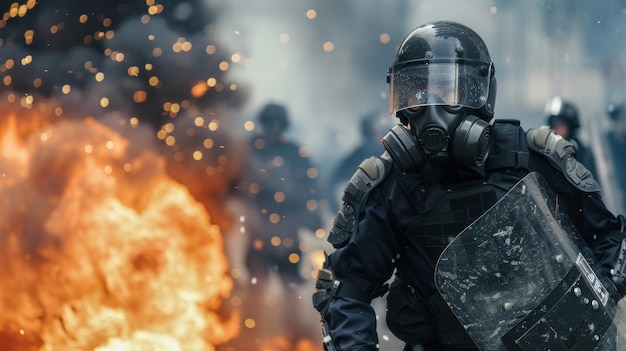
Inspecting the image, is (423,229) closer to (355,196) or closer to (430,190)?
(430,190)

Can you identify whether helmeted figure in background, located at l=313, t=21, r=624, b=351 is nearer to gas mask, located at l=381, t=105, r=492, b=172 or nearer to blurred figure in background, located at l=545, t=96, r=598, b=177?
gas mask, located at l=381, t=105, r=492, b=172

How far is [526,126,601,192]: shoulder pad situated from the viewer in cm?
250

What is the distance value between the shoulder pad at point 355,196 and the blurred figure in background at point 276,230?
266cm

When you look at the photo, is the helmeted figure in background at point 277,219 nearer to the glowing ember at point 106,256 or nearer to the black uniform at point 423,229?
the glowing ember at point 106,256

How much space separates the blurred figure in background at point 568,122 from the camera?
15.7 ft

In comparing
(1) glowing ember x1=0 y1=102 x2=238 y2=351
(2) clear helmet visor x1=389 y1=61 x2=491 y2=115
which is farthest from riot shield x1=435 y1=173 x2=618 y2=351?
(1) glowing ember x1=0 y1=102 x2=238 y2=351

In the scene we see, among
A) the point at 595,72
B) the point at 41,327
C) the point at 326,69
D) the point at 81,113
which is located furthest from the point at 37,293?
the point at 595,72

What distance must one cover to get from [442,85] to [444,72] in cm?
4

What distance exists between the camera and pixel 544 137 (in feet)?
8.29

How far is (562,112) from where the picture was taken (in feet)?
15.9

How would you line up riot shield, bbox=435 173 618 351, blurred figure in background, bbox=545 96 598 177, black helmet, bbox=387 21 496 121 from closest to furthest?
riot shield, bbox=435 173 618 351
black helmet, bbox=387 21 496 121
blurred figure in background, bbox=545 96 598 177

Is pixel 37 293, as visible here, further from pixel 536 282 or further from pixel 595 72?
pixel 536 282

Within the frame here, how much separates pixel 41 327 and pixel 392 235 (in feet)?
11.6

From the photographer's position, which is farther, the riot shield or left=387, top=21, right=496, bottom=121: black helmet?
left=387, top=21, right=496, bottom=121: black helmet
